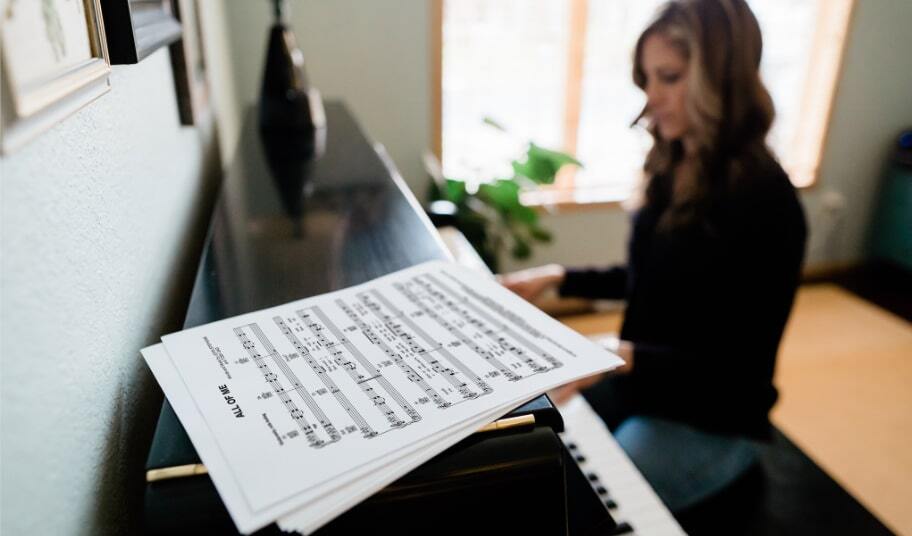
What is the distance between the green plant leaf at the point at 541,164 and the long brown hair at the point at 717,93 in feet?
3.26

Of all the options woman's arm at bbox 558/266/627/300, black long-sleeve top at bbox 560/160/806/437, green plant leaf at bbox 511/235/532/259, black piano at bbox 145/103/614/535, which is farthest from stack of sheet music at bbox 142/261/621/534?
green plant leaf at bbox 511/235/532/259

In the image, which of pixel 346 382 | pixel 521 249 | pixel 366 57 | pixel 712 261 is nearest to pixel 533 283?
pixel 712 261

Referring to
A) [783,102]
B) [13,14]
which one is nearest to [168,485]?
[13,14]

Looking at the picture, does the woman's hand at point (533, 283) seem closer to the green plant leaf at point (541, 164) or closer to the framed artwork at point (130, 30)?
the framed artwork at point (130, 30)

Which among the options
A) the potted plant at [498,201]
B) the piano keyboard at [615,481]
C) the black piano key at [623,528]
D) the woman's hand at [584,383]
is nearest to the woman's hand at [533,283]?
the woman's hand at [584,383]

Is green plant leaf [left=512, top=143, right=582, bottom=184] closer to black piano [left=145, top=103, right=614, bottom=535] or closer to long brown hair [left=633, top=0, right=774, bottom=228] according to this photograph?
long brown hair [left=633, top=0, right=774, bottom=228]

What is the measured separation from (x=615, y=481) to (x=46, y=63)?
79cm

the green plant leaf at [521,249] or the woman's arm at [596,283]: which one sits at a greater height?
the woman's arm at [596,283]

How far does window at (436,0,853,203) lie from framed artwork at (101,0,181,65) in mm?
1823

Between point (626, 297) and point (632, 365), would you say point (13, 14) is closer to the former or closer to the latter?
point (632, 365)

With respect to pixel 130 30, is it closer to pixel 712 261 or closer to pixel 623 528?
pixel 623 528

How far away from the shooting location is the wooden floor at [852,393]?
72.2 inches

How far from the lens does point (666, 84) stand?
48.2 inches

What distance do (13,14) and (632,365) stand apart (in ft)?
3.34
